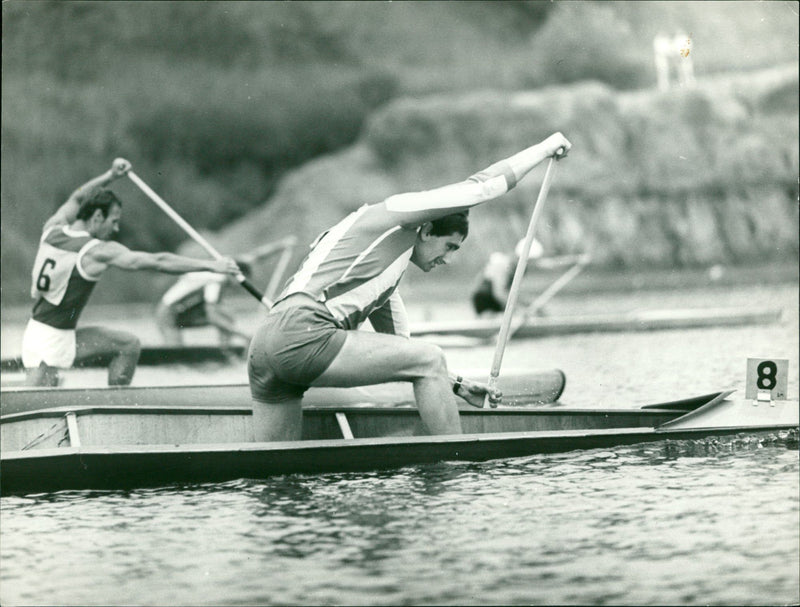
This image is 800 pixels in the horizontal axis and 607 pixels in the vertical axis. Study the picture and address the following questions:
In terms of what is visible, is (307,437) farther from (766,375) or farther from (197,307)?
(197,307)

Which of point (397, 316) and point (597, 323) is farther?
point (597, 323)

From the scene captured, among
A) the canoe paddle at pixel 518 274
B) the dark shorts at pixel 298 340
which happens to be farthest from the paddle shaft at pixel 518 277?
the dark shorts at pixel 298 340

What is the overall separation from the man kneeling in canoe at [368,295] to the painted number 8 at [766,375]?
49.2 inches

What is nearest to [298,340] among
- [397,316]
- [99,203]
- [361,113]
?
[397,316]

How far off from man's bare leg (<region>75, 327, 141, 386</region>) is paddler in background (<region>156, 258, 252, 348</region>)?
3191 mm

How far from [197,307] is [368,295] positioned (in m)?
5.61

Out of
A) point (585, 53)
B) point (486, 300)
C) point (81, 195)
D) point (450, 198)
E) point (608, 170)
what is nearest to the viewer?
point (450, 198)

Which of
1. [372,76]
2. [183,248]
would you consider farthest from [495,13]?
[183,248]

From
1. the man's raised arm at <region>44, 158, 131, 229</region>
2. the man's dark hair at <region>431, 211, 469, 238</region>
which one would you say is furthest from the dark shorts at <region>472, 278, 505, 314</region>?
the man's dark hair at <region>431, 211, 469, 238</region>

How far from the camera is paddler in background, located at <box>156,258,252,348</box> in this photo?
372 inches

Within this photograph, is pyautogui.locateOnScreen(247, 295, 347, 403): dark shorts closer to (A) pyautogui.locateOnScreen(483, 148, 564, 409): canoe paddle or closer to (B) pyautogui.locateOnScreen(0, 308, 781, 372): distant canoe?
(A) pyautogui.locateOnScreen(483, 148, 564, 409): canoe paddle

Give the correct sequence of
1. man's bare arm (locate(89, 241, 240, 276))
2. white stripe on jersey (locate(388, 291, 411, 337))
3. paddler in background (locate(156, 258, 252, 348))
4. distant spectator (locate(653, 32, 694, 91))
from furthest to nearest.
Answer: distant spectator (locate(653, 32, 694, 91))
paddler in background (locate(156, 258, 252, 348))
man's bare arm (locate(89, 241, 240, 276))
white stripe on jersey (locate(388, 291, 411, 337))

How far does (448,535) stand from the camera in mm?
3727

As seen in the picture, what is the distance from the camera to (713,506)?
3955mm
